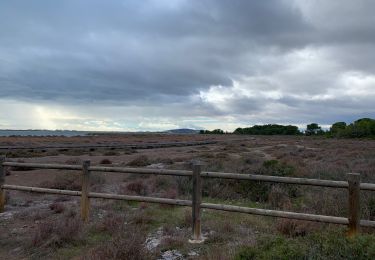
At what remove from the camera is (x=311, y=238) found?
462 centimetres

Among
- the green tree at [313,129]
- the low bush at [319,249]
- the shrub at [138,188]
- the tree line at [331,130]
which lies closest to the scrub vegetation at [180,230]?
the low bush at [319,249]

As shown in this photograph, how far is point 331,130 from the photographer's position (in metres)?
135

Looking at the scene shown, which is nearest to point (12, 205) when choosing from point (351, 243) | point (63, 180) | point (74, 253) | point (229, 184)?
point (63, 180)

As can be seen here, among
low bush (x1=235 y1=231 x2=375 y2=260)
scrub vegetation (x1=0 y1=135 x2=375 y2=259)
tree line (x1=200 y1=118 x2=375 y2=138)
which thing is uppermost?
tree line (x1=200 y1=118 x2=375 y2=138)

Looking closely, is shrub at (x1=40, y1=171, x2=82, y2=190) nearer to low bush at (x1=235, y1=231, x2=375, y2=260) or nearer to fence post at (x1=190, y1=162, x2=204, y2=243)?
fence post at (x1=190, y1=162, x2=204, y2=243)

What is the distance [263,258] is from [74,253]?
3.27m

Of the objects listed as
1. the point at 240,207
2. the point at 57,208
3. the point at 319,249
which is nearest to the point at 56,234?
the point at 57,208

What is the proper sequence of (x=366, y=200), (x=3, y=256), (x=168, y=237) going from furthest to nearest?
(x=366, y=200)
(x=168, y=237)
(x=3, y=256)

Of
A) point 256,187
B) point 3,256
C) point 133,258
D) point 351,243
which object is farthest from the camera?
point 256,187

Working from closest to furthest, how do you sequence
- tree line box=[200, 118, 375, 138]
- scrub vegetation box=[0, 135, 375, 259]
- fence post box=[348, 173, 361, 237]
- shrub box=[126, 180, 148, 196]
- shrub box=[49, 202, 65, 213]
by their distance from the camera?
1. scrub vegetation box=[0, 135, 375, 259]
2. fence post box=[348, 173, 361, 237]
3. shrub box=[49, 202, 65, 213]
4. shrub box=[126, 180, 148, 196]
5. tree line box=[200, 118, 375, 138]

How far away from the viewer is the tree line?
3829 inches

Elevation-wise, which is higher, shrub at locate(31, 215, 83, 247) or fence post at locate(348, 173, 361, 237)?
fence post at locate(348, 173, 361, 237)

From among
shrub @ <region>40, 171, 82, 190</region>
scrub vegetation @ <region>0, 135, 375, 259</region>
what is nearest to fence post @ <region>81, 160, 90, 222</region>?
scrub vegetation @ <region>0, 135, 375, 259</region>

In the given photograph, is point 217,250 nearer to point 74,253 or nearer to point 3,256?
point 74,253
